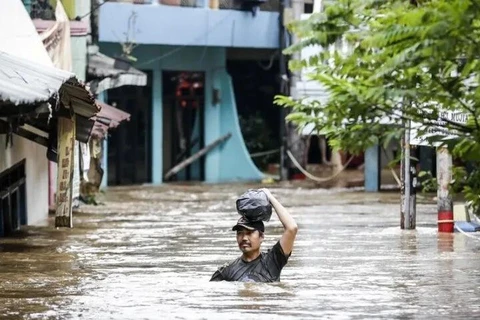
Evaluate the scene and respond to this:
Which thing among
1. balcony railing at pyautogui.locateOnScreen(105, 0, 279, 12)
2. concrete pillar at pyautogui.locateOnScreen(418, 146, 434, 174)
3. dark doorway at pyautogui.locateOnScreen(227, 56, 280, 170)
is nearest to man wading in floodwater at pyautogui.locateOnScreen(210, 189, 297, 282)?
concrete pillar at pyautogui.locateOnScreen(418, 146, 434, 174)

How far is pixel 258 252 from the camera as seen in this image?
1328cm

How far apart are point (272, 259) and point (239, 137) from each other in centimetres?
2727

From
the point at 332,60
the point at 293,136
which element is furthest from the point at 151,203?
the point at 332,60

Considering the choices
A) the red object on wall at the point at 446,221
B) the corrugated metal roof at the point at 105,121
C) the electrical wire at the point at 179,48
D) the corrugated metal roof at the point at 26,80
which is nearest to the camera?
the corrugated metal roof at the point at 26,80

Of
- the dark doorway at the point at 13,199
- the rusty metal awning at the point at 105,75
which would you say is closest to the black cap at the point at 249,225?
the dark doorway at the point at 13,199

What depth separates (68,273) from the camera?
53.6ft

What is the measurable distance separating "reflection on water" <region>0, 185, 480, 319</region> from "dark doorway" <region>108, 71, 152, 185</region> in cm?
1058

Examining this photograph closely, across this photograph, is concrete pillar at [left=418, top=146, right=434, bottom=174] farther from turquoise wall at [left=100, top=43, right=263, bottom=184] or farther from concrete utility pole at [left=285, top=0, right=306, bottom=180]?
turquoise wall at [left=100, top=43, right=263, bottom=184]

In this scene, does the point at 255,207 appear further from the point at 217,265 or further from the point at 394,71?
the point at 217,265

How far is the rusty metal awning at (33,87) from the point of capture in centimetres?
1523

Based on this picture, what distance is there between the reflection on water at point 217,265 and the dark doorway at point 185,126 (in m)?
12.1

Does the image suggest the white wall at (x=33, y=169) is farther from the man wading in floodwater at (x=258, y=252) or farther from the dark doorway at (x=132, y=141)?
the dark doorway at (x=132, y=141)

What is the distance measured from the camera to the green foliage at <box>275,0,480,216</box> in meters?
10.0

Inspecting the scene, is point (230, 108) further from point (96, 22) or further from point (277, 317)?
point (277, 317)
